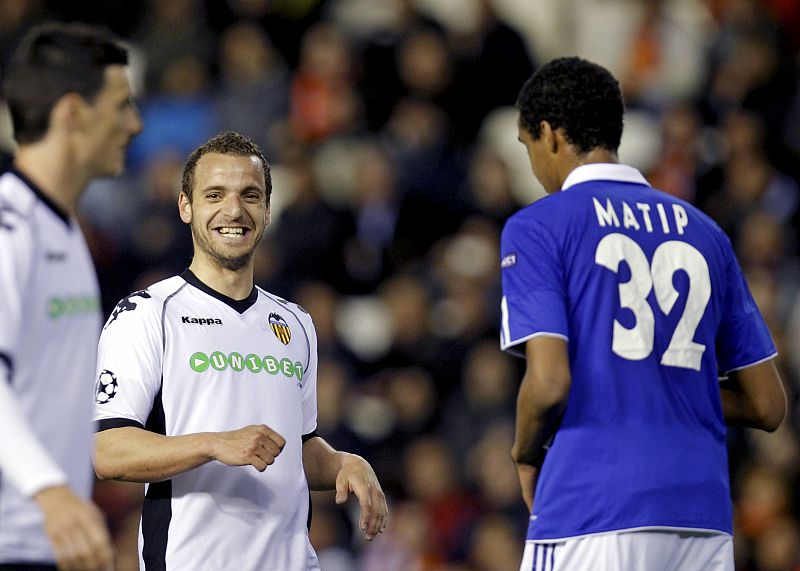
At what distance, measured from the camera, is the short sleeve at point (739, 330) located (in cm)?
510

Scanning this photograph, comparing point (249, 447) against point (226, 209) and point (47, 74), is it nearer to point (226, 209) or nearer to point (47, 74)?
point (226, 209)

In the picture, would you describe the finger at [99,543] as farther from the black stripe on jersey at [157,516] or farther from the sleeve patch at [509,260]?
Answer: the sleeve patch at [509,260]

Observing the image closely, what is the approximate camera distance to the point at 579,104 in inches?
195

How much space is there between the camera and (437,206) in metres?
11.8

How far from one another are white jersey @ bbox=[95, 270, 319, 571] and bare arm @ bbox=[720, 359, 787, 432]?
1661mm

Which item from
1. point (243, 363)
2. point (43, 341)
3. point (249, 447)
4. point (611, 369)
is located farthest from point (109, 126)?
point (611, 369)

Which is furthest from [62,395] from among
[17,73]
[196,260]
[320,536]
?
[320,536]

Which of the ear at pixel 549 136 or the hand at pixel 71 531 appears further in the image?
the ear at pixel 549 136

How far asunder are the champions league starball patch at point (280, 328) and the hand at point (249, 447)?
0.83 m

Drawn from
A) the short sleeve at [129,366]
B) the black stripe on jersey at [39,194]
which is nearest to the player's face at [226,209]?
the short sleeve at [129,366]

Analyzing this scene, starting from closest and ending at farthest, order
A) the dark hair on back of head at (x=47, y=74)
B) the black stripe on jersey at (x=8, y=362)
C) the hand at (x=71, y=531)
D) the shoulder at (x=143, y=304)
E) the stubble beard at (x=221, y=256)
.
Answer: the hand at (x=71, y=531), the black stripe on jersey at (x=8, y=362), the dark hair on back of head at (x=47, y=74), the shoulder at (x=143, y=304), the stubble beard at (x=221, y=256)

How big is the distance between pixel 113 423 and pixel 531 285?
1.52 m

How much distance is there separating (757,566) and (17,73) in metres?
7.02

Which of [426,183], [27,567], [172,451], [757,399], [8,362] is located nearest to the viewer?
[8,362]
